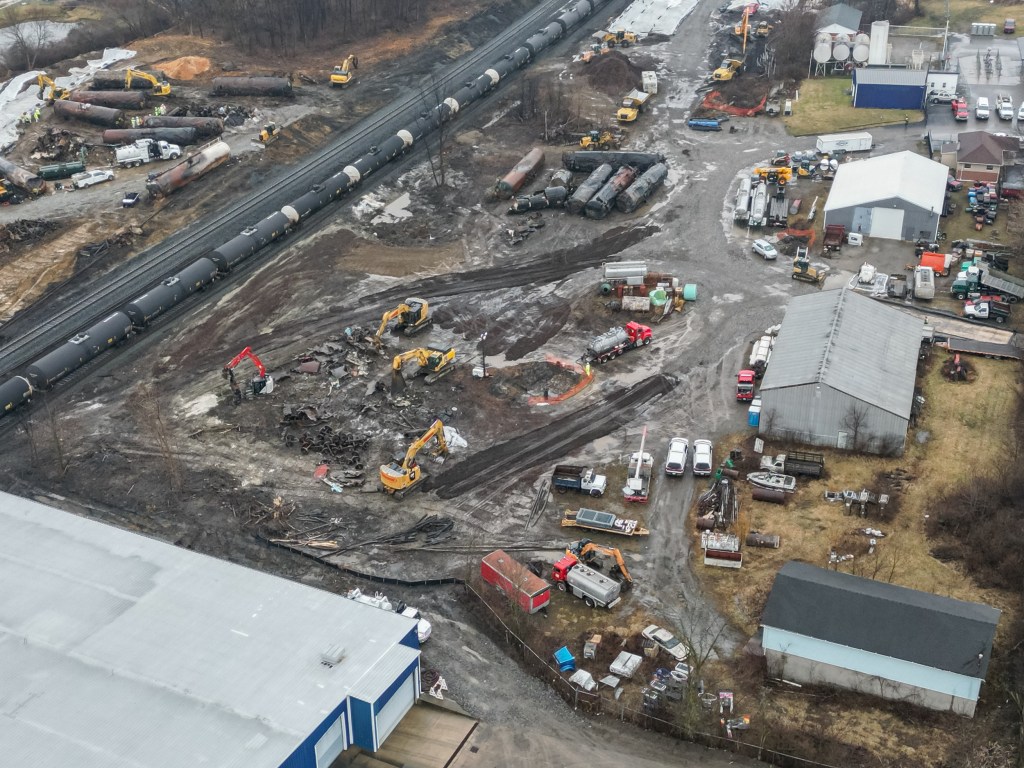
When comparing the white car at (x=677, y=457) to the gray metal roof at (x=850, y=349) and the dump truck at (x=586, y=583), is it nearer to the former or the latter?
the gray metal roof at (x=850, y=349)

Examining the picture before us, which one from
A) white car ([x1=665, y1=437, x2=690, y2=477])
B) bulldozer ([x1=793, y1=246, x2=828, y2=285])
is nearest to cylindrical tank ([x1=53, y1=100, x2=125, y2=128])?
bulldozer ([x1=793, y1=246, x2=828, y2=285])

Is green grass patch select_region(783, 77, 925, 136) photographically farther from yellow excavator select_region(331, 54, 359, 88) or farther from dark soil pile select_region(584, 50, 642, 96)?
yellow excavator select_region(331, 54, 359, 88)

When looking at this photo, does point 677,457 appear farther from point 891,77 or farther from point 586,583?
point 891,77

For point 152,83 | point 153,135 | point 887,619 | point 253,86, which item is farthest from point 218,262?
point 887,619

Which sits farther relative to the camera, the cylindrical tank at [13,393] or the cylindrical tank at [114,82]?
the cylindrical tank at [114,82]

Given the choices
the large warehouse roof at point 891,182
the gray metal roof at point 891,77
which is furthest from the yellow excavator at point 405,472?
the gray metal roof at point 891,77

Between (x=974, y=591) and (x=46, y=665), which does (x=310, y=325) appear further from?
(x=974, y=591)
